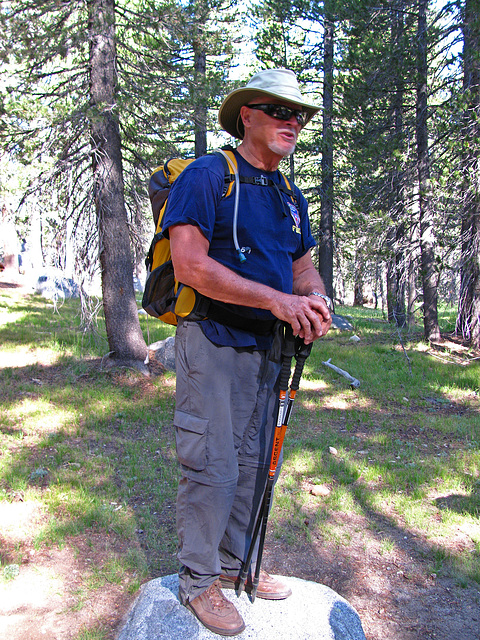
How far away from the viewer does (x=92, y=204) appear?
25.8ft

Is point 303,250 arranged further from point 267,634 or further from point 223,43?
point 223,43

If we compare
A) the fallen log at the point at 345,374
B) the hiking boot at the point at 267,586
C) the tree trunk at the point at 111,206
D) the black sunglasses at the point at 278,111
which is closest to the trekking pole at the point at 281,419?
the hiking boot at the point at 267,586

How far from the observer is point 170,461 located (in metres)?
5.49

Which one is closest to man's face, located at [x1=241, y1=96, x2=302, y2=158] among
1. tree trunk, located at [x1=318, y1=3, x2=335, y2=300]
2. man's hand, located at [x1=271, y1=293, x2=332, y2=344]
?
man's hand, located at [x1=271, y1=293, x2=332, y2=344]

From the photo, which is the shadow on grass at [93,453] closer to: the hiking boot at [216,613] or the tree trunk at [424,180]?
the hiking boot at [216,613]

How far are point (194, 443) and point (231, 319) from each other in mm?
613

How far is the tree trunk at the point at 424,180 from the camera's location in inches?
382

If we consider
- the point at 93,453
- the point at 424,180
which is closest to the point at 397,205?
the point at 424,180

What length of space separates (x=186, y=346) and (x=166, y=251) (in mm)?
513

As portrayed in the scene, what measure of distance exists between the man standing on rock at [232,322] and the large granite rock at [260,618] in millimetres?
143

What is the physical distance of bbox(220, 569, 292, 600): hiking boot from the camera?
2.87 m

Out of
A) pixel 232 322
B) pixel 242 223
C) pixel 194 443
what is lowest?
pixel 194 443

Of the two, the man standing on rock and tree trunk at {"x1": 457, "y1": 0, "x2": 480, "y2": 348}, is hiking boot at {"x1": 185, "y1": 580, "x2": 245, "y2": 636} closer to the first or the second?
the man standing on rock

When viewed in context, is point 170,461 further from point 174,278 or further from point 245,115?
point 245,115
